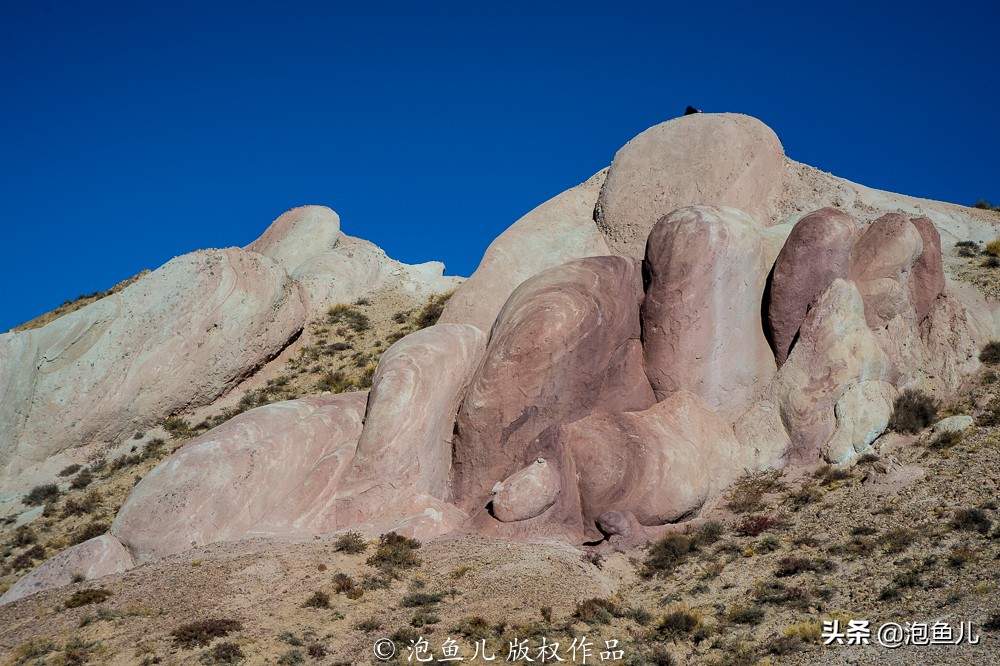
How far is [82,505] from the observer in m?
22.5

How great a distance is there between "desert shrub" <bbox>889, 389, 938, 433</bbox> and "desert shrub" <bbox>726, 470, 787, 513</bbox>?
2.81 meters

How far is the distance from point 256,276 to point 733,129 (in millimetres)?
15116

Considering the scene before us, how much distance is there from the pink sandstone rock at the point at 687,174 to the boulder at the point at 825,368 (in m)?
4.75

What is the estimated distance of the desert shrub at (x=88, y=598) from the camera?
44.8ft

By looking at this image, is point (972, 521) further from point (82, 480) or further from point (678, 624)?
point (82, 480)

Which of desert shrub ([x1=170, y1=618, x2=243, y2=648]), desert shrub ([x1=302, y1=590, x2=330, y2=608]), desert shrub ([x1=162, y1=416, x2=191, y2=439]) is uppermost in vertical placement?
desert shrub ([x1=162, y1=416, x2=191, y2=439])

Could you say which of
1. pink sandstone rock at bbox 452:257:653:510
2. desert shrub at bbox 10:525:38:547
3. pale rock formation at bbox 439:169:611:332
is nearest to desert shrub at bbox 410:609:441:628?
pink sandstone rock at bbox 452:257:653:510

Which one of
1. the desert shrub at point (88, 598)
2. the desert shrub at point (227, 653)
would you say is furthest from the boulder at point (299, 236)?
the desert shrub at point (227, 653)

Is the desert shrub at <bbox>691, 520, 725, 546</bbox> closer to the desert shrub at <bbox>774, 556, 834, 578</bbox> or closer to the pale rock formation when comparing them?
the desert shrub at <bbox>774, 556, 834, 578</bbox>

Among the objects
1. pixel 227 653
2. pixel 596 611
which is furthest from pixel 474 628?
pixel 227 653

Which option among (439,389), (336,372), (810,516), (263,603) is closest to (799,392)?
(810,516)

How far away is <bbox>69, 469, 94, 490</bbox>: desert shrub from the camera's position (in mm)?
23531

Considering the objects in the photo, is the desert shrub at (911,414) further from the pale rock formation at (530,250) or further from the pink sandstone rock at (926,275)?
the pale rock formation at (530,250)

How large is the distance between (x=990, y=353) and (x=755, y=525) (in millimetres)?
9003
